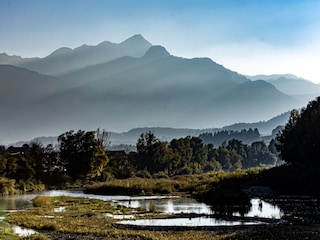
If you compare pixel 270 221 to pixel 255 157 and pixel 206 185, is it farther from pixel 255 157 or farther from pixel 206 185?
pixel 255 157

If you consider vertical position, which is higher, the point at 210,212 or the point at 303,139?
the point at 303,139

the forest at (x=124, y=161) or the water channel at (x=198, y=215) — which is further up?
the forest at (x=124, y=161)

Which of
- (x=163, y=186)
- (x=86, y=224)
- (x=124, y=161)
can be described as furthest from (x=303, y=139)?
(x=86, y=224)

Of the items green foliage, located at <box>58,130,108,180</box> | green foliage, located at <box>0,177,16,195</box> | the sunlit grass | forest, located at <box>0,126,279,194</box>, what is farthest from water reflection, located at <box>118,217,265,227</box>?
green foliage, located at <box>58,130,108,180</box>

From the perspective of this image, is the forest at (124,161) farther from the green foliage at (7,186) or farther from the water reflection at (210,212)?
the water reflection at (210,212)

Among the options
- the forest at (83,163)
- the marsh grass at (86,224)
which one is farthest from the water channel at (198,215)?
the forest at (83,163)

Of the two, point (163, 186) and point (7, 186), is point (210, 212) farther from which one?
point (7, 186)

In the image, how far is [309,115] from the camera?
81.6 meters

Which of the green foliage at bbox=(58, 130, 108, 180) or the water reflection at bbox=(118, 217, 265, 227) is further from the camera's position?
the green foliage at bbox=(58, 130, 108, 180)

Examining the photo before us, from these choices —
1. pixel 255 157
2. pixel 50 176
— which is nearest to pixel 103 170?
pixel 50 176

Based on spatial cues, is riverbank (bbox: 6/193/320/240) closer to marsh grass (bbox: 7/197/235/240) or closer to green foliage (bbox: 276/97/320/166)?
marsh grass (bbox: 7/197/235/240)

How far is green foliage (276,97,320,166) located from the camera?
7144cm

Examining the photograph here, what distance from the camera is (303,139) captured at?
7444 cm

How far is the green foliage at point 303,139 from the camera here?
71438mm
